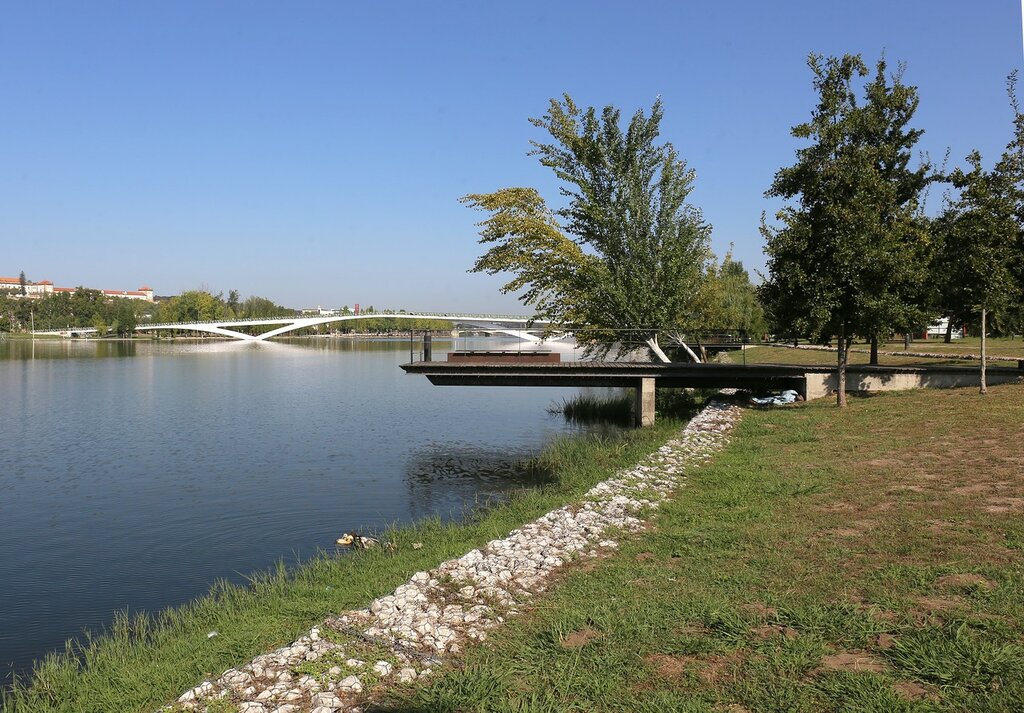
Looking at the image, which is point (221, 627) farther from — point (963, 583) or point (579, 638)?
point (963, 583)

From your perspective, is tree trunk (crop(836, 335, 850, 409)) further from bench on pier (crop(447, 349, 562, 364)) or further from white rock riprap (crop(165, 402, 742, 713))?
white rock riprap (crop(165, 402, 742, 713))

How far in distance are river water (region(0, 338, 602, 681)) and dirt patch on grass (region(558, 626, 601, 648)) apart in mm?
7075

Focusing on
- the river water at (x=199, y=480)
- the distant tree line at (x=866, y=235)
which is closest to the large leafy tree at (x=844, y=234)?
the distant tree line at (x=866, y=235)

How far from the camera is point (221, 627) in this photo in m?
8.43

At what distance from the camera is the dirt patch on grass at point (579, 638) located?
6.45 m

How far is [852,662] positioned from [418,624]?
406 centimetres

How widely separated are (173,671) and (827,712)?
6.09m

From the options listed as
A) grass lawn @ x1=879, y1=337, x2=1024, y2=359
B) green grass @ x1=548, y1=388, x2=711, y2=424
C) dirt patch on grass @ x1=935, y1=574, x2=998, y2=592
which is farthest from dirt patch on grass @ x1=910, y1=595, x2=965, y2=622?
grass lawn @ x1=879, y1=337, x2=1024, y2=359

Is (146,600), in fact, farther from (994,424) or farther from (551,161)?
(551,161)

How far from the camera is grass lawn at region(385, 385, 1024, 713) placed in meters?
5.40

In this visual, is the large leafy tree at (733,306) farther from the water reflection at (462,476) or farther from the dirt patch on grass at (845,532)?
the dirt patch on grass at (845,532)

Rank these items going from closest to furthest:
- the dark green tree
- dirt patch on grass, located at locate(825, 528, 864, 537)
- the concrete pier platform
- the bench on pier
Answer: dirt patch on grass, located at locate(825, 528, 864, 537) → the dark green tree → the concrete pier platform → the bench on pier

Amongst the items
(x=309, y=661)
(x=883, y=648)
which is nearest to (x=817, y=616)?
(x=883, y=648)

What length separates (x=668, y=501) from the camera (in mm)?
12070
